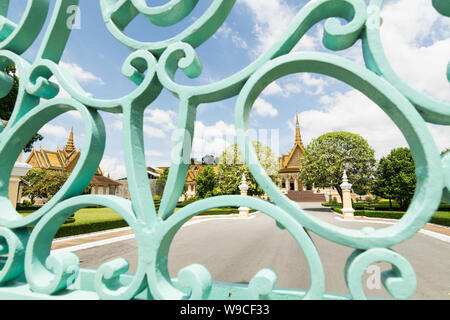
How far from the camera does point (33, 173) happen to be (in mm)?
27359

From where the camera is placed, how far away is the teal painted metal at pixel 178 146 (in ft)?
2.51

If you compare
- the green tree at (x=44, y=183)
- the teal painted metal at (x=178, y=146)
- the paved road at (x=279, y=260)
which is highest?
the teal painted metal at (x=178, y=146)

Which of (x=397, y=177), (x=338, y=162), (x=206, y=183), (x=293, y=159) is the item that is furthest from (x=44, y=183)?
(x=293, y=159)

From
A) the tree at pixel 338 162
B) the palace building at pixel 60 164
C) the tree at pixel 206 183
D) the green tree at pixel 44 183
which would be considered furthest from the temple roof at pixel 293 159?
the green tree at pixel 44 183

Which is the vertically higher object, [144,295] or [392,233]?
[392,233]

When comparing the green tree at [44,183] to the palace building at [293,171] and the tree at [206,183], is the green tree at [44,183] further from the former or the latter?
the palace building at [293,171]

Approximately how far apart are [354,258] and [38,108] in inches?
65.7

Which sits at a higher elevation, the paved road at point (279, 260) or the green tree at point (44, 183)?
the green tree at point (44, 183)

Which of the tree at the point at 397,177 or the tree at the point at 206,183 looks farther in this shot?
the tree at the point at 206,183

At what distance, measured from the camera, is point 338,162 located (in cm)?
2294

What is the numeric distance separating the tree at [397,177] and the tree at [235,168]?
1033 cm

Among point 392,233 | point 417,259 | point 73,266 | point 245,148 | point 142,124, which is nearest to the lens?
point 392,233
